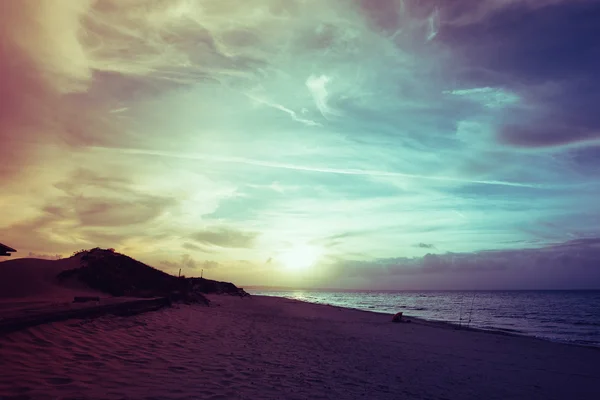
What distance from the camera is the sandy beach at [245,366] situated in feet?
24.0

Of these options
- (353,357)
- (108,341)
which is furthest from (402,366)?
(108,341)

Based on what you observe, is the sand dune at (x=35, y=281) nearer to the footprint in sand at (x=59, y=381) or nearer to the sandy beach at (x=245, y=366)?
the sandy beach at (x=245, y=366)

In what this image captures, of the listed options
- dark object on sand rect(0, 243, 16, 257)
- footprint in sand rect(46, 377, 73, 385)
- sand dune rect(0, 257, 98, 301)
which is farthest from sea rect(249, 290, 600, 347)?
dark object on sand rect(0, 243, 16, 257)

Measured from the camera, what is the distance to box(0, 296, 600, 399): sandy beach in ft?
24.0

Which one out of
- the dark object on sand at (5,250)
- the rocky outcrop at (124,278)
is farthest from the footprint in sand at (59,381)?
the rocky outcrop at (124,278)

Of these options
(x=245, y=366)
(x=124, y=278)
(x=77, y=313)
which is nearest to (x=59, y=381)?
(x=245, y=366)

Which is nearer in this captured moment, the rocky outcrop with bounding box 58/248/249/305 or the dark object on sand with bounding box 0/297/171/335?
the dark object on sand with bounding box 0/297/171/335

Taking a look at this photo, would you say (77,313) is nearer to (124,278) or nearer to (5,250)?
(5,250)

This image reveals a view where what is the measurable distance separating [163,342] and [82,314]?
2.79 m

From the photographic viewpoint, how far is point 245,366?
33.3ft

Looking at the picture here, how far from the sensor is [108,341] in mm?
10234

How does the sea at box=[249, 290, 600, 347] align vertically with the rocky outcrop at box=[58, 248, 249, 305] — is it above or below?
below

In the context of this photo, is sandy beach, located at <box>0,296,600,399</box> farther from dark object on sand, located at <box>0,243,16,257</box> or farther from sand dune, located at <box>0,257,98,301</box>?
sand dune, located at <box>0,257,98,301</box>

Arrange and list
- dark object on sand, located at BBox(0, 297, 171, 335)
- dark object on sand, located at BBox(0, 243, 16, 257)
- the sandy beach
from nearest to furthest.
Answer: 1. the sandy beach
2. dark object on sand, located at BBox(0, 297, 171, 335)
3. dark object on sand, located at BBox(0, 243, 16, 257)
